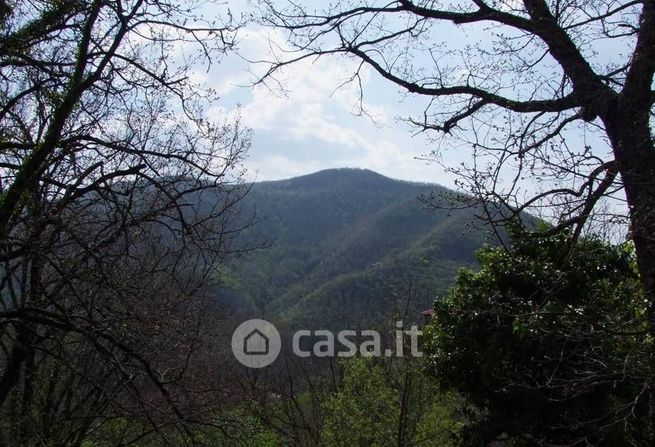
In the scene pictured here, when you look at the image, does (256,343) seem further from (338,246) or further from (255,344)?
(338,246)

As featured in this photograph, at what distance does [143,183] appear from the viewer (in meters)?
5.65

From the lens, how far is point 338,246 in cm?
9638

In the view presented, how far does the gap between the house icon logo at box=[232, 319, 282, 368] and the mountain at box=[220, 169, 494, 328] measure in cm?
1471

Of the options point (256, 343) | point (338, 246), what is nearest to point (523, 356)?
point (256, 343)

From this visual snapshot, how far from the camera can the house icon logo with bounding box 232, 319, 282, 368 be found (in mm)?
16953

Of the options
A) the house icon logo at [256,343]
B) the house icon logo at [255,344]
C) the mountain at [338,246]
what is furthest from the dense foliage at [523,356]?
the mountain at [338,246]

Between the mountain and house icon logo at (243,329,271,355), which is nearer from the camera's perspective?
house icon logo at (243,329,271,355)

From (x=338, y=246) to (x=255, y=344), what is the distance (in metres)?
77.4

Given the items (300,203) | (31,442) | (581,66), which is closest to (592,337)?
(581,66)

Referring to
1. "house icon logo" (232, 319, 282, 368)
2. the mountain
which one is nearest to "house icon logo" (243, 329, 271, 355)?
"house icon logo" (232, 319, 282, 368)

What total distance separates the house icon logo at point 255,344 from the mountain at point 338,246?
14.7m

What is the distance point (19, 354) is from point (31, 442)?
182cm

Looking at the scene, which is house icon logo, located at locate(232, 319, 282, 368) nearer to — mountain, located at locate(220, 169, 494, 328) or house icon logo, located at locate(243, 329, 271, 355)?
house icon logo, located at locate(243, 329, 271, 355)

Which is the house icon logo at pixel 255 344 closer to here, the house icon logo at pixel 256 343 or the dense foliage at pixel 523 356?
the house icon logo at pixel 256 343
